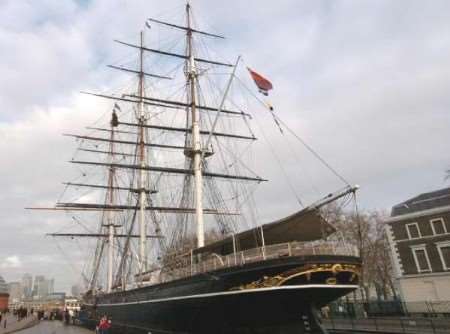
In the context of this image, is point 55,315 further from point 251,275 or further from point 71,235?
point 251,275

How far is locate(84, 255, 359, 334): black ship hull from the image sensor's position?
12289mm

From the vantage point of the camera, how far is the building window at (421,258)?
2840 cm

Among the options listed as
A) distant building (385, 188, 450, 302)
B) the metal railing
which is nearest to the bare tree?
Answer: distant building (385, 188, 450, 302)

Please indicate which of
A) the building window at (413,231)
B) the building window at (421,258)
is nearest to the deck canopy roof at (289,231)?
the building window at (421,258)

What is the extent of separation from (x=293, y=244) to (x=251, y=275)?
174 centimetres

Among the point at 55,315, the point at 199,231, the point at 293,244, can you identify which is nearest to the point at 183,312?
the point at 199,231

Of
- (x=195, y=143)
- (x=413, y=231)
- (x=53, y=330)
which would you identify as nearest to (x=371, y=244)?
(x=413, y=231)

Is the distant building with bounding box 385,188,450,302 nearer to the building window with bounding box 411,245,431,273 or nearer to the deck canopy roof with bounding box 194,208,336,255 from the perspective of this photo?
the building window with bounding box 411,245,431,273

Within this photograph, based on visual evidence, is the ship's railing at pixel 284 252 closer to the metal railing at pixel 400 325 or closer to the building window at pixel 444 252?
the metal railing at pixel 400 325

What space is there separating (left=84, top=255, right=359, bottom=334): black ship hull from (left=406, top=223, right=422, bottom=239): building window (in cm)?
1897

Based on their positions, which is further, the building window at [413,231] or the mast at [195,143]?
the building window at [413,231]

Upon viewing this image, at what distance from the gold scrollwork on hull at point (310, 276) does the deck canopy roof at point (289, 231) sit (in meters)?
1.65

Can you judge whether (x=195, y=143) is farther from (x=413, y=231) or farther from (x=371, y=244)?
(x=371, y=244)

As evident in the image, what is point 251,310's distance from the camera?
42.7 ft
